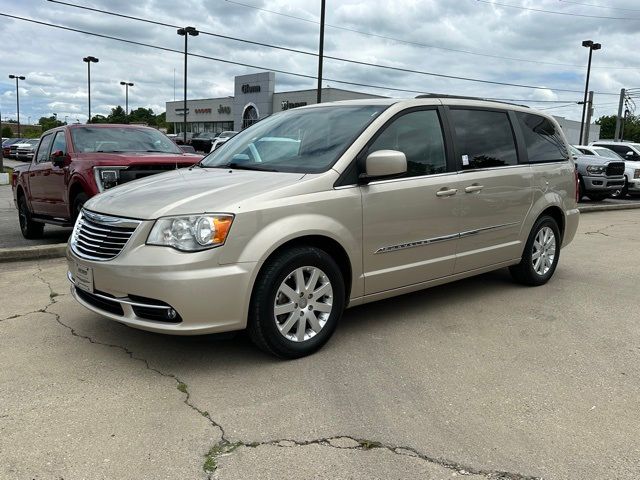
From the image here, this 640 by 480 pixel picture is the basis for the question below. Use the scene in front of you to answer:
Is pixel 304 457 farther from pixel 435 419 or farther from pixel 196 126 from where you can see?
pixel 196 126

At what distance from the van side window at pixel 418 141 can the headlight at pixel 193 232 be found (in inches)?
56.2

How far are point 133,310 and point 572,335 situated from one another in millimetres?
3289

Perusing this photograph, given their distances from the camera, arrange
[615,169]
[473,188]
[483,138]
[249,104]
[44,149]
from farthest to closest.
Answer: [249,104] < [615,169] < [44,149] < [483,138] < [473,188]

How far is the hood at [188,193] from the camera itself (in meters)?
3.59

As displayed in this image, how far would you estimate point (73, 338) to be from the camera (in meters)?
4.29

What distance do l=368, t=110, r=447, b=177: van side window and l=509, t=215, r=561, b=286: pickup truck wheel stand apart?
1.60 metres

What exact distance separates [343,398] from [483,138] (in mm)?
2940

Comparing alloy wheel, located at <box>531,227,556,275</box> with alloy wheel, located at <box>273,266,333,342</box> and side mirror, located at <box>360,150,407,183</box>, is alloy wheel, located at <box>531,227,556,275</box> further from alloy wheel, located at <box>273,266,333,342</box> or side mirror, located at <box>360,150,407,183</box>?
alloy wheel, located at <box>273,266,333,342</box>

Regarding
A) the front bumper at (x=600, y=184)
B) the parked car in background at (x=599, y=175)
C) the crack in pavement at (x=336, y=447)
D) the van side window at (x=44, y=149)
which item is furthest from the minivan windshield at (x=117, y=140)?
the front bumper at (x=600, y=184)

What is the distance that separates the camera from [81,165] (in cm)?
711

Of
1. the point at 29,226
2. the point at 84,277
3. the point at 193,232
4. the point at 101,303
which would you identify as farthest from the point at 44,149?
the point at 193,232

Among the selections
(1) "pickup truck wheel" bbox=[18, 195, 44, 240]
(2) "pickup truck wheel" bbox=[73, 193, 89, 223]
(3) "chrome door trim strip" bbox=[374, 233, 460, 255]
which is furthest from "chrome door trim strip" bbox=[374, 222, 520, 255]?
(1) "pickup truck wheel" bbox=[18, 195, 44, 240]

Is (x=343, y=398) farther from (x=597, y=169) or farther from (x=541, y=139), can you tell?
(x=597, y=169)

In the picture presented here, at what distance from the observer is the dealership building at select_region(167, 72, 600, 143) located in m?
53.1
